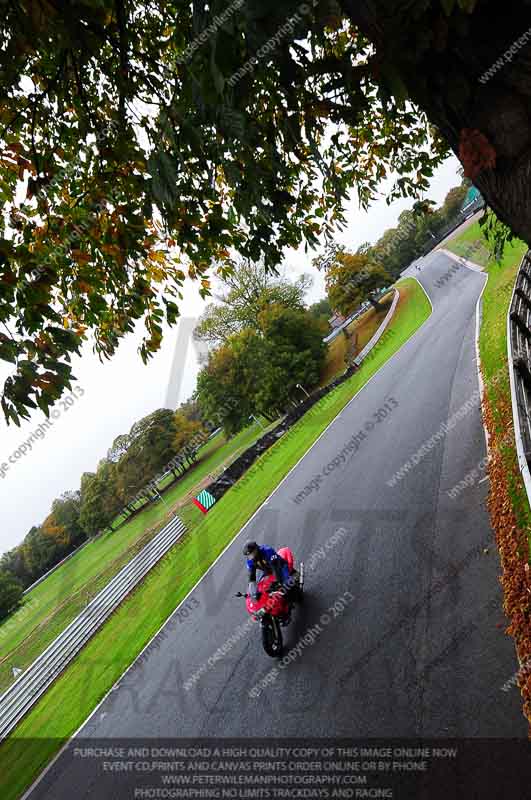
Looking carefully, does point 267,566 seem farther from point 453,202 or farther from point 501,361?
point 453,202

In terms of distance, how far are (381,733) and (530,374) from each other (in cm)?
520

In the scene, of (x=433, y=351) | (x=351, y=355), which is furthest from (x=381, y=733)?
(x=351, y=355)

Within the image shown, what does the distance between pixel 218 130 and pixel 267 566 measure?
683 cm

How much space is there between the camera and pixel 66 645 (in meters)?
15.0

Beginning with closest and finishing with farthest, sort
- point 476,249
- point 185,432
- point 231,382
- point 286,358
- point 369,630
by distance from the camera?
1. point 369,630
2. point 286,358
3. point 231,382
4. point 185,432
5. point 476,249

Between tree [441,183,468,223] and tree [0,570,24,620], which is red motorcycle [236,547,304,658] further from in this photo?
tree [441,183,468,223]

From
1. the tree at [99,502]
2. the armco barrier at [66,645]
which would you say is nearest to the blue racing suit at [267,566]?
the armco barrier at [66,645]

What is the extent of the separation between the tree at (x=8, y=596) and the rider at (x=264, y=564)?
3433cm

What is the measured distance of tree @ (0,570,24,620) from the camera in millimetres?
33844

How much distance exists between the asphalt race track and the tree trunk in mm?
5075

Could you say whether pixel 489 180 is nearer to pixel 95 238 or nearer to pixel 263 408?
pixel 95 238

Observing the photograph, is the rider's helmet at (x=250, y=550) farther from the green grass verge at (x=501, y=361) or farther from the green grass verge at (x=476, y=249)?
the green grass verge at (x=476, y=249)

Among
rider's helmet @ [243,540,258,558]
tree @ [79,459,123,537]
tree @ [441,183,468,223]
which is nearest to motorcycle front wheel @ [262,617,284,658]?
rider's helmet @ [243,540,258,558]

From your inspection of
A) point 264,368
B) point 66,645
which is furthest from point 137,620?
point 264,368
